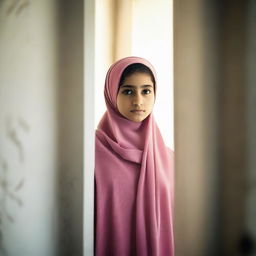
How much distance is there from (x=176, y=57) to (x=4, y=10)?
41 cm

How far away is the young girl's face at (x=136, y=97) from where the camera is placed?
2.65ft

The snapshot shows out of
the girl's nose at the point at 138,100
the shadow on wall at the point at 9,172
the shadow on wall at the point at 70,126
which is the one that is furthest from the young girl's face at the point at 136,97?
the shadow on wall at the point at 9,172

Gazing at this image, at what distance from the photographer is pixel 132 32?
1.35m

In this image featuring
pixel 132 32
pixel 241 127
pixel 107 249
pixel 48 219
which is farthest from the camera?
pixel 132 32

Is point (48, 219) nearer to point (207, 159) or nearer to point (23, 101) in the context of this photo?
point (23, 101)

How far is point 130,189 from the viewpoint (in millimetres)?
800

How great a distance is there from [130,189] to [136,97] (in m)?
0.33

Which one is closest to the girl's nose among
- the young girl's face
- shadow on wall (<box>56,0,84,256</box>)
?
the young girl's face

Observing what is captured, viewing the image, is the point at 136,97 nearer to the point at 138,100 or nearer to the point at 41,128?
the point at 138,100

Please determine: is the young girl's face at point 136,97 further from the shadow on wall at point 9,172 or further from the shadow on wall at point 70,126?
the shadow on wall at point 9,172

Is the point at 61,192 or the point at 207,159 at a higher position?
the point at 207,159

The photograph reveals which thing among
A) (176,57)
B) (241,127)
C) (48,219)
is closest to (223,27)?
(176,57)

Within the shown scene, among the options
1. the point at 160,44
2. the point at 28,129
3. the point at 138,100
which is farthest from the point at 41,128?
the point at 160,44

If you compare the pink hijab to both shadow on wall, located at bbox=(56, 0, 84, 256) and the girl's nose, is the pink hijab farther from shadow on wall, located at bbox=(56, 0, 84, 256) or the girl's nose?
shadow on wall, located at bbox=(56, 0, 84, 256)
